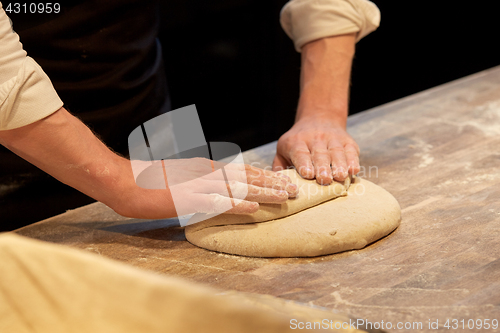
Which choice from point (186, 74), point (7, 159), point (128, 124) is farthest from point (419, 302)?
point (186, 74)

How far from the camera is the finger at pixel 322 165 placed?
4.25 feet

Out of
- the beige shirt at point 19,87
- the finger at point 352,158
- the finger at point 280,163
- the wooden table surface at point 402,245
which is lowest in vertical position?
the wooden table surface at point 402,245

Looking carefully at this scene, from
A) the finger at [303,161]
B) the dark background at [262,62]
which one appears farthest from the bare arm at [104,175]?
the dark background at [262,62]

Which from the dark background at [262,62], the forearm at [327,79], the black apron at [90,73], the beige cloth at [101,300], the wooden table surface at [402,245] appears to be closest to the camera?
the beige cloth at [101,300]

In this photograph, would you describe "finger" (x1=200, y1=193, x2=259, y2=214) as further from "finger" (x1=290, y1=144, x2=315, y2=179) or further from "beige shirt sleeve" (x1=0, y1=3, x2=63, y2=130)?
"beige shirt sleeve" (x1=0, y1=3, x2=63, y2=130)

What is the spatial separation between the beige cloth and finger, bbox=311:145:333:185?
616 mm

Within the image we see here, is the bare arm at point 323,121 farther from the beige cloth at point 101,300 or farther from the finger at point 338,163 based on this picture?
the beige cloth at point 101,300

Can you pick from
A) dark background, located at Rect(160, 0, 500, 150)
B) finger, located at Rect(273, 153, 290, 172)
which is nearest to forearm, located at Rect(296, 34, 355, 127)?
finger, located at Rect(273, 153, 290, 172)

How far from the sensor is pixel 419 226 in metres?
1.23

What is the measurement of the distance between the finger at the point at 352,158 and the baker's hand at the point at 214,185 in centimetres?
22

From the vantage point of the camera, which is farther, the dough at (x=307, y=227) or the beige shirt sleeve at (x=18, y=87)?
the dough at (x=307, y=227)

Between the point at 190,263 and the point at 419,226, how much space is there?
632mm

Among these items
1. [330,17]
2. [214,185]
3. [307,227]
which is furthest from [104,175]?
[330,17]

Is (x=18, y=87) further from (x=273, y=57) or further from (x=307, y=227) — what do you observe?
(x=273, y=57)
